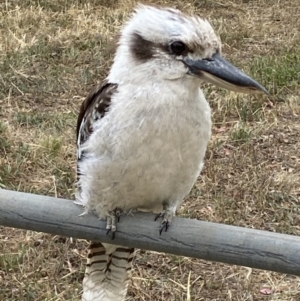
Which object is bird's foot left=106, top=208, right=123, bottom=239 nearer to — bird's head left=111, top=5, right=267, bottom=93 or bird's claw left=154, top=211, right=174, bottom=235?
bird's claw left=154, top=211, right=174, bottom=235

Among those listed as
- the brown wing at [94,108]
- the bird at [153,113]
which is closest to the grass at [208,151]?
the brown wing at [94,108]

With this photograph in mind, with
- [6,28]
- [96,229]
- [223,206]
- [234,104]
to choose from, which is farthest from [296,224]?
[6,28]

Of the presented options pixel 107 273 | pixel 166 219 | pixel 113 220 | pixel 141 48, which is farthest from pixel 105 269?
pixel 141 48

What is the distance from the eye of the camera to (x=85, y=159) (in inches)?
76.9

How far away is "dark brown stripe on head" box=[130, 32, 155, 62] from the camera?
176 cm

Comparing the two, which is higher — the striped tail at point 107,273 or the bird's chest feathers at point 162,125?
the bird's chest feathers at point 162,125

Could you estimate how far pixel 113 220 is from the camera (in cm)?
175

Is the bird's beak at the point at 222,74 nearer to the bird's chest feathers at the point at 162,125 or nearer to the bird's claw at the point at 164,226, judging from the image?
the bird's chest feathers at the point at 162,125

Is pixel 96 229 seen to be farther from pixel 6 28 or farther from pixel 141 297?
pixel 6 28

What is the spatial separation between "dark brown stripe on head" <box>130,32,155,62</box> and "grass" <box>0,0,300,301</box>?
0.76ft

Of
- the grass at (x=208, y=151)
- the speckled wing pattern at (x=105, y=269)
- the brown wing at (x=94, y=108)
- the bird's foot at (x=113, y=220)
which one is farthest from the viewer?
the grass at (x=208, y=151)

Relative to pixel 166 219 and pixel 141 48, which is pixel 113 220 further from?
pixel 141 48

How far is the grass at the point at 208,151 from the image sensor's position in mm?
2850

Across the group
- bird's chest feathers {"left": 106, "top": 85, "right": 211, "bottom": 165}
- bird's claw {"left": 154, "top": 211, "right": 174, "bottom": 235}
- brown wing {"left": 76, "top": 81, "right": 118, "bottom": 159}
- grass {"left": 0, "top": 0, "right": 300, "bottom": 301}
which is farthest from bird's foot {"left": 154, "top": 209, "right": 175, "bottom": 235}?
grass {"left": 0, "top": 0, "right": 300, "bottom": 301}
